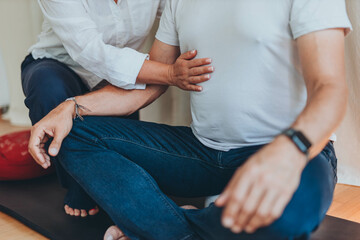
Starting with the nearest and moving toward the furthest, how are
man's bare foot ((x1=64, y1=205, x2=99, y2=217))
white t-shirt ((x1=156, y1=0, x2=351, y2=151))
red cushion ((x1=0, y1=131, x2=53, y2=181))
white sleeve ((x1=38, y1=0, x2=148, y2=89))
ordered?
1. white t-shirt ((x1=156, y1=0, x2=351, y2=151))
2. white sleeve ((x1=38, y1=0, x2=148, y2=89))
3. man's bare foot ((x1=64, y1=205, x2=99, y2=217))
4. red cushion ((x1=0, y1=131, x2=53, y2=181))

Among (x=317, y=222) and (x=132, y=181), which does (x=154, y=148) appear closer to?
(x=132, y=181)

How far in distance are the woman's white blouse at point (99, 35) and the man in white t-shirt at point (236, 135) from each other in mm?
92

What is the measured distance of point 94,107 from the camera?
52.1 inches

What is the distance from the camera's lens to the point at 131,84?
1.33 metres

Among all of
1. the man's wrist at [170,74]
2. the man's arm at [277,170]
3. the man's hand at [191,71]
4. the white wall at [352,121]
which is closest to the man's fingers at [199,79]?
the man's hand at [191,71]

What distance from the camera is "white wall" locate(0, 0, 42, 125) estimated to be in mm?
2670

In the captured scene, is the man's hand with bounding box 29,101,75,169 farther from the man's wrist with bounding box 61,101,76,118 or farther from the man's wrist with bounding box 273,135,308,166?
the man's wrist with bounding box 273,135,308,166

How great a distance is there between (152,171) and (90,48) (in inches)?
17.9

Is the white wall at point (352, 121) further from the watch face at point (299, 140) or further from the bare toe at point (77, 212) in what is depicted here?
the bare toe at point (77, 212)

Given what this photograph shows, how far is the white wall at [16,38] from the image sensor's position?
2670 mm

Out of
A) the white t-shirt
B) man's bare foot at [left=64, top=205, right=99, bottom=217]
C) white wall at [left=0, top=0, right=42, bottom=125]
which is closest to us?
the white t-shirt

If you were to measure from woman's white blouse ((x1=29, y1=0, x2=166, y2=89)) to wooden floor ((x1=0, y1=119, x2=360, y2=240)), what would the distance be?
562 mm

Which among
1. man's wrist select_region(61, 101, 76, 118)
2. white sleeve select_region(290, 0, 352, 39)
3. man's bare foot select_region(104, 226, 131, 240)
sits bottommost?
man's bare foot select_region(104, 226, 131, 240)

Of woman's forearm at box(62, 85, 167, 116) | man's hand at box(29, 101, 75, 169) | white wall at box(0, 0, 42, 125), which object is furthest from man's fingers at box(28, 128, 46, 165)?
white wall at box(0, 0, 42, 125)
